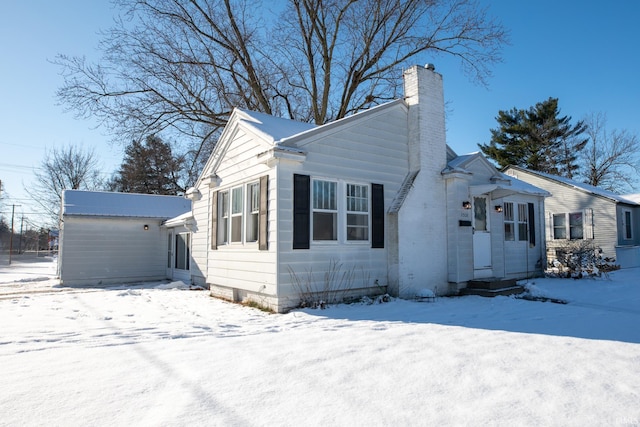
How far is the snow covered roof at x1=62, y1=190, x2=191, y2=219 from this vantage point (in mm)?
14992

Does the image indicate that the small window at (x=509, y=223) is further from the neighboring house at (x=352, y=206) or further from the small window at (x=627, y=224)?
the small window at (x=627, y=224)

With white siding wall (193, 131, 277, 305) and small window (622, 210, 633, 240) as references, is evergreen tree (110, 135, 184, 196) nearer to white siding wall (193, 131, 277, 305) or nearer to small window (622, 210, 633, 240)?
white siding wall (193, 131, 277, 305)

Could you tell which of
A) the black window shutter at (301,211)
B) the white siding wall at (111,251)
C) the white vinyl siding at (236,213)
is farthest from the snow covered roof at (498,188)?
the white siding wall at (111,251)

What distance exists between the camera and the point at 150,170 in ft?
105

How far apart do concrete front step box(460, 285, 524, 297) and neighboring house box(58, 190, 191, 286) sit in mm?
9526

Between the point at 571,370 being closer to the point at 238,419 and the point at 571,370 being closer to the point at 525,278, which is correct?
the point at 238,419

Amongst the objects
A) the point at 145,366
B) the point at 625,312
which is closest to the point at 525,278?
the point at 625,312

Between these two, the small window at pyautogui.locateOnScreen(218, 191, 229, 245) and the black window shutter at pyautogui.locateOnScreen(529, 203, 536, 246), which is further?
the black window shutter at pyautogui.locateOnScreen(529, 203, 536, 246)

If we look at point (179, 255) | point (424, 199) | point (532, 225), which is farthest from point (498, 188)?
point (179, 255)

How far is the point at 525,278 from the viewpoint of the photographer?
485 inches

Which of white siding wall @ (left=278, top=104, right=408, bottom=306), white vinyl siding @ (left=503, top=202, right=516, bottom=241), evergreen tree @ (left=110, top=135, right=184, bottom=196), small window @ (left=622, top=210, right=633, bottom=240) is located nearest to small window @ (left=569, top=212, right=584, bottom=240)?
small window @ (left=622, top=210, right=633, bottom=240)

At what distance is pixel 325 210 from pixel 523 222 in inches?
300

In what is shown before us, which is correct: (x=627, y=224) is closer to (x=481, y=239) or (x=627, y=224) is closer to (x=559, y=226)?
(x=559, y=226)

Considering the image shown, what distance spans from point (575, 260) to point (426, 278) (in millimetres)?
6716
